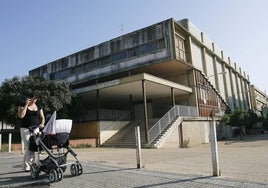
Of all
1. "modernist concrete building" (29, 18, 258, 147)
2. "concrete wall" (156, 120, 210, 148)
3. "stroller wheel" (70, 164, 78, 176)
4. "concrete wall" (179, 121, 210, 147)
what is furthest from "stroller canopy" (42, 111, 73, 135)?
"concrete wall" (179, 121, 210, 147)

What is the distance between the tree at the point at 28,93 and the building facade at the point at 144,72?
102 inches

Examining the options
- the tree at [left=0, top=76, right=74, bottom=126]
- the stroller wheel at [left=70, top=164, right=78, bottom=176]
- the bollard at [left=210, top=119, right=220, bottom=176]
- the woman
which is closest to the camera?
the bollard at [left=210, top=119, right=220, bottom=176]

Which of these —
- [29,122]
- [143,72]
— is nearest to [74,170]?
[29,122]

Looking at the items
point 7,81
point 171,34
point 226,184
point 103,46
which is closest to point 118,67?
point 103,46

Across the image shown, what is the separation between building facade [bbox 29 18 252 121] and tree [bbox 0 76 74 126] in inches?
102

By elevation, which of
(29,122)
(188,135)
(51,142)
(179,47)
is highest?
(179,47)

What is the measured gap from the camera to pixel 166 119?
21.9 metres

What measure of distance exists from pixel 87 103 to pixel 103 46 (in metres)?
6.53

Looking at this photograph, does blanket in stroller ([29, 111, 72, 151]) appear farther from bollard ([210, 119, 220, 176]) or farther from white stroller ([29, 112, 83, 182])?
bollard ([210, 119, 220, 176])

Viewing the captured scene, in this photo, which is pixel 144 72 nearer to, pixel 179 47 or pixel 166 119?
pixel 179 47

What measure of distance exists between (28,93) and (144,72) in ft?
41.4

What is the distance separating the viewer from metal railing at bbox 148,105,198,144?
67.5 feet

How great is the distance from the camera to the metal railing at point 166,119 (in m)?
20.6

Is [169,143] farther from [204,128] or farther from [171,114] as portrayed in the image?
[204,128]
